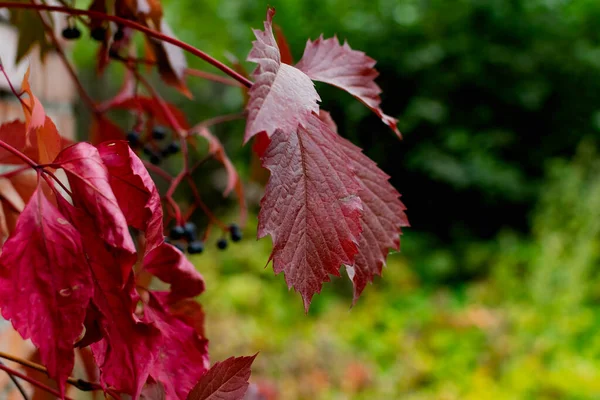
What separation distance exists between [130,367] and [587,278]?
11.2ft

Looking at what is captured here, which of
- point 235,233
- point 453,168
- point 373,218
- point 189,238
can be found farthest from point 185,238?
point 453,168

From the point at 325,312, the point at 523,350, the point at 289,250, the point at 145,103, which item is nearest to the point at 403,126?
the point at 325,312

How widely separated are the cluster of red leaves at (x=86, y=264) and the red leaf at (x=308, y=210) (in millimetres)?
53

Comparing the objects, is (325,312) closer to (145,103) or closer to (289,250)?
(145,103)

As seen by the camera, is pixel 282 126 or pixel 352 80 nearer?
pixel 282 126

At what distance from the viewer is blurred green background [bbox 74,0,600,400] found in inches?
117

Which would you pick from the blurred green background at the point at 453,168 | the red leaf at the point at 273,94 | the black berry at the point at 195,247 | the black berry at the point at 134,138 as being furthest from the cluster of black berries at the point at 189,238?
the blurred green background at the point at 453,168

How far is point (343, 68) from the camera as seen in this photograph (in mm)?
385

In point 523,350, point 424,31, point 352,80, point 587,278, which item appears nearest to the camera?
point 352,80

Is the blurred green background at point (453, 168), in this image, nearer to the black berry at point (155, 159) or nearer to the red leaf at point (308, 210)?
the black berry at point (155, 159)

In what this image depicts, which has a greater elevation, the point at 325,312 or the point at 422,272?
the point at 422,272

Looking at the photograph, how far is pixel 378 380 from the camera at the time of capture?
2398mm

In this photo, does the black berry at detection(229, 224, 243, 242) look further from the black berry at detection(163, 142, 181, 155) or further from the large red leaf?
the large red leaf

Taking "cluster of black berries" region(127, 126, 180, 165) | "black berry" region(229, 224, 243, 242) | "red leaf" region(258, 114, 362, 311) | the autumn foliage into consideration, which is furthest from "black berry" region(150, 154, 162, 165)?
"red leaf" region(258, 114, 362, 311)
